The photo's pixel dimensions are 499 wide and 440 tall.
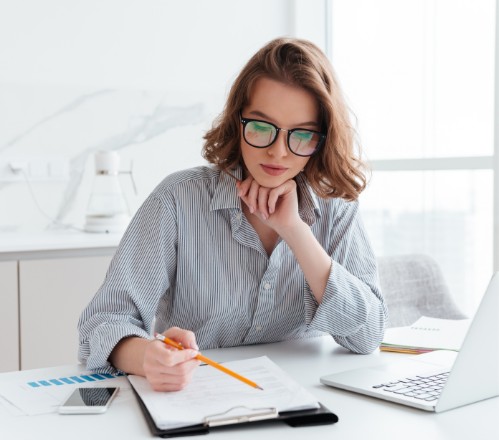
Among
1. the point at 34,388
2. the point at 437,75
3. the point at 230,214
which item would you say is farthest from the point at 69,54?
the point at 34,388

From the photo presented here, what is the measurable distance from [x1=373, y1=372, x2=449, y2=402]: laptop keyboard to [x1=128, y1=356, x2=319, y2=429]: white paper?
0.51ft

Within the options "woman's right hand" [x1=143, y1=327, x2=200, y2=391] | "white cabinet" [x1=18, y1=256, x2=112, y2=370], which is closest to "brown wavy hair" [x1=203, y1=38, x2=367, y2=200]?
"woman's right hand" [x1=143, y1=327, x2=200, y2=391]

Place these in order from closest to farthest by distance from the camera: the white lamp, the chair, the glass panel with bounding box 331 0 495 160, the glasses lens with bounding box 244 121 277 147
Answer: the glasses lens with bounding box 244 121 277 147 < the chair < the glass panel with bounding box 331 0 495 160 < the white lamp

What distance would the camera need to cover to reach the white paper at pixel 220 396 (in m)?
1.03

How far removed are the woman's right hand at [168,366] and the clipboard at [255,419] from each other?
66 millimetres

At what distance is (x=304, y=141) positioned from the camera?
146cm

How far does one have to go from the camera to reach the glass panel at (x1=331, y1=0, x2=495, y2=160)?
284 centimetres

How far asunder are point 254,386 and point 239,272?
1.57 feet

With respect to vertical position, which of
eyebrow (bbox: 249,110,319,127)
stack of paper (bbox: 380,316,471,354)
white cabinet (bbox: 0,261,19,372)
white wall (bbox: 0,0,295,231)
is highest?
white wall (bbox: 0,0,295,231)

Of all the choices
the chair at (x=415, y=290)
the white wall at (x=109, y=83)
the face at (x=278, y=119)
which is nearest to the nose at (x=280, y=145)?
the face at (x=278, y=119)

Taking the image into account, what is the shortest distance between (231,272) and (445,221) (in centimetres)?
172

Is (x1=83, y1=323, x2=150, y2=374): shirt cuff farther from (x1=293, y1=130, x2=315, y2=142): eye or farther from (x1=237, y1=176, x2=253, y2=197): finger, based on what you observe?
(x1=293, y1=130, x2=315, y2=142): eye

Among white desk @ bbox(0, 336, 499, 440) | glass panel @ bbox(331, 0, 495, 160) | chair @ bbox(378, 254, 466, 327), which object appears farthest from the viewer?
glass panel @ bbox(331, 0, 495, 160)

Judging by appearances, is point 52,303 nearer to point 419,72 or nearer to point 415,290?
point 415,290
